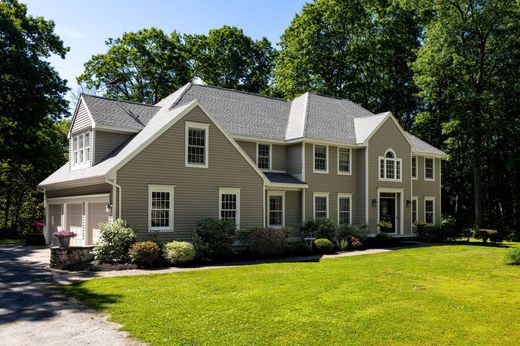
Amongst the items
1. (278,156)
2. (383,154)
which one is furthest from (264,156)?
(383,154)

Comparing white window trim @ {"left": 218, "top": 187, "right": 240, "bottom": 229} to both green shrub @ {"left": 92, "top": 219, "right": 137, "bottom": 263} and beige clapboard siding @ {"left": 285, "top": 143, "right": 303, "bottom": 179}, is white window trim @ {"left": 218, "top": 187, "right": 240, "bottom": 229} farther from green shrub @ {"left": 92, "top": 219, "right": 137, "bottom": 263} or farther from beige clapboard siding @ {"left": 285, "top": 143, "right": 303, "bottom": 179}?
beige clapboard siding @ {"left": 285, "top": 143, "right": 303, "bottom": 179}

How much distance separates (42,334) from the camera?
8414mm

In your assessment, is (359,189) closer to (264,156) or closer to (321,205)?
(321,205)

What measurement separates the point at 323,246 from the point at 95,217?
10.9 meters

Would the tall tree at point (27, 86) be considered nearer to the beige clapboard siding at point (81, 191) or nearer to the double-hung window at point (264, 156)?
the beige clapboard siding at point (81, 191)

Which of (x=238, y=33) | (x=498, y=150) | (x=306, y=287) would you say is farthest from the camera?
(x=238, y=33)

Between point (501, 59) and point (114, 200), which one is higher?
point (501, 59)

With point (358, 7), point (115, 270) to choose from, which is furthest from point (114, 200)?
point (358, 7)

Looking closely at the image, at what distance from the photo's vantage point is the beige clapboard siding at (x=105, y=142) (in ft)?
71.6

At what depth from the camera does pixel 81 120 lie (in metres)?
23.6

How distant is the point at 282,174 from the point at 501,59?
2042cm

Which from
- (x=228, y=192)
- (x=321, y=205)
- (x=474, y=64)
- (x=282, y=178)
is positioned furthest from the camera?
A: (x=474, y=64)

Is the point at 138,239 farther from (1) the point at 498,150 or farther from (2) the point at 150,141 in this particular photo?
(1) the point at 498,150

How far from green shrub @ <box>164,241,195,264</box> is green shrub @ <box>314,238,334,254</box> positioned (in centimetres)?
705
